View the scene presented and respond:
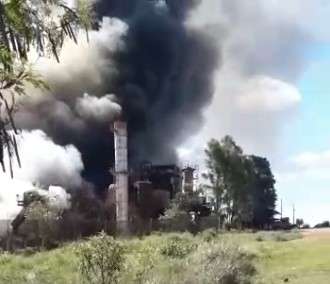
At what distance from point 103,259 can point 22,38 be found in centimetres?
823

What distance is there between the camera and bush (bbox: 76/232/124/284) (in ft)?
42.9

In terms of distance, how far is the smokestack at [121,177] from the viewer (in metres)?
58.4

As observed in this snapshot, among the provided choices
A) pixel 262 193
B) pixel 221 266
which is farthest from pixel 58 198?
pixel 221 266

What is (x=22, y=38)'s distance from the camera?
5352mm

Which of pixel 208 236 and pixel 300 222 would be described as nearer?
pixel 208 236

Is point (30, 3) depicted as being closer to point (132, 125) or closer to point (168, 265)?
point (168, 265)

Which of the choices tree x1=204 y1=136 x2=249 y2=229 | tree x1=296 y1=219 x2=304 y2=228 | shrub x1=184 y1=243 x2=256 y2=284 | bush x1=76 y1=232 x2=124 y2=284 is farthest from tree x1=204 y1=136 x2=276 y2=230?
bush x1=76 y1=232 x2=124 y2=284

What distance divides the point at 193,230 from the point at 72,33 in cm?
5490

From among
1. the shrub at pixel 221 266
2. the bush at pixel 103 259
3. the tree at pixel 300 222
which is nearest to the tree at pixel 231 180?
the tree at pixel 300 222

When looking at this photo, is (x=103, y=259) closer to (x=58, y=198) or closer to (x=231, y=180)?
(x=58, y=198)

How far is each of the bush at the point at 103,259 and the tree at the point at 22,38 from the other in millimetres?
7650

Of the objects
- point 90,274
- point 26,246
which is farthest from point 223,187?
point 90,274

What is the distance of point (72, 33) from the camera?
562cm

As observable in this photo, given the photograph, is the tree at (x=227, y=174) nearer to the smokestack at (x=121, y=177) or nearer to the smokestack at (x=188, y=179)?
the smokestack at (x=188, y=179)
